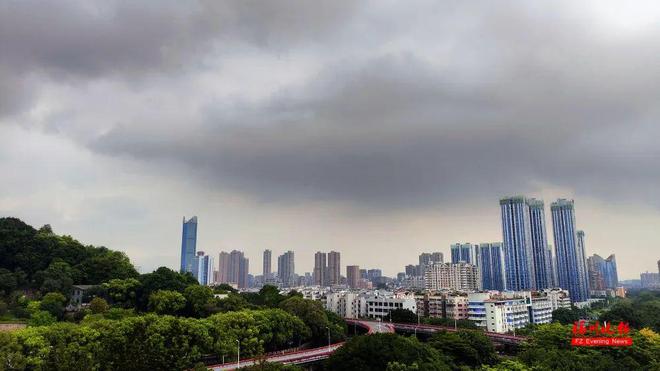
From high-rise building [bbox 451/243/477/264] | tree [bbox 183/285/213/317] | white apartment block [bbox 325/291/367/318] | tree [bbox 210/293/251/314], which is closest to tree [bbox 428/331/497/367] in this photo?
tree [bbox 210/293/251/314]

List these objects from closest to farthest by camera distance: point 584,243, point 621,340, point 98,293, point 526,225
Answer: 1. point 621,340
2. point 98,293
3. point 526,225
4. point 584,243

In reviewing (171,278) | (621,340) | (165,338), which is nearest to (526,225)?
(621,340)

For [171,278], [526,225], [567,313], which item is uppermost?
[526,225]

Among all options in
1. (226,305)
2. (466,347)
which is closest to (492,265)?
(466,347)

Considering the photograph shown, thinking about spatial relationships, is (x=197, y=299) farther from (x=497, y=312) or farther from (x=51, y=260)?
(x=497, y=312)

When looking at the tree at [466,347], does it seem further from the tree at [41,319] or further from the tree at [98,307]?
the tree at [41,319]

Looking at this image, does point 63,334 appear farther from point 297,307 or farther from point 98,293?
point 297,307

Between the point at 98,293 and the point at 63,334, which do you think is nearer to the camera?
the point at 63,334
